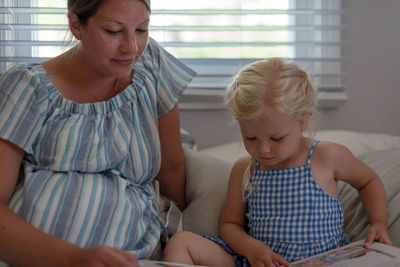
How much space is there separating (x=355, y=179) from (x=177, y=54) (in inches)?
37.0

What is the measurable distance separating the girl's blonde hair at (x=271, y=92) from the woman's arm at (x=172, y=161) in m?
0.19

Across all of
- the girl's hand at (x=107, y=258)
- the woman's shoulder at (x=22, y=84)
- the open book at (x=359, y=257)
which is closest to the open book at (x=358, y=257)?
the open book at (x=359, y=257)

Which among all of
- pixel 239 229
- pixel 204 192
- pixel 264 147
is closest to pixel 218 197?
pixel 204 192

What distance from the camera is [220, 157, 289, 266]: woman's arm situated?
40.9 inches

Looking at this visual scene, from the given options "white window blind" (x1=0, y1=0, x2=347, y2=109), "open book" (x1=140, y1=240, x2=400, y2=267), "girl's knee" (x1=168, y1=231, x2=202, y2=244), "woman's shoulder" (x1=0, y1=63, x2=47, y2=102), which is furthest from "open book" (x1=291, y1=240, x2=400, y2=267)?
"white window blind" (x1=0, y1=0, x2=347, y2=109)

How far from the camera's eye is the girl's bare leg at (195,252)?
104 cm

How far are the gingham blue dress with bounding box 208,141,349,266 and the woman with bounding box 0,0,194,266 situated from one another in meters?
0.24

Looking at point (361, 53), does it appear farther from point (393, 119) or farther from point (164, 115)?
point (164, 115)

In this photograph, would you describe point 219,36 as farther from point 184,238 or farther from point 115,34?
point 184,238

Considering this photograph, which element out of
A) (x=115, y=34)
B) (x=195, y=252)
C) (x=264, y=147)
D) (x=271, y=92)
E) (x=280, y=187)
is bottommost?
(x=195, y=252)

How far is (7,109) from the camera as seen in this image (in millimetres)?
997

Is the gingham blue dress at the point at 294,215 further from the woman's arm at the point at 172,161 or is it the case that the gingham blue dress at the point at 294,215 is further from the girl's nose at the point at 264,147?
the woman's arm at the point at 172,161

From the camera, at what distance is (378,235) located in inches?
42.3

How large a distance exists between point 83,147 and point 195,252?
1.10 ft
